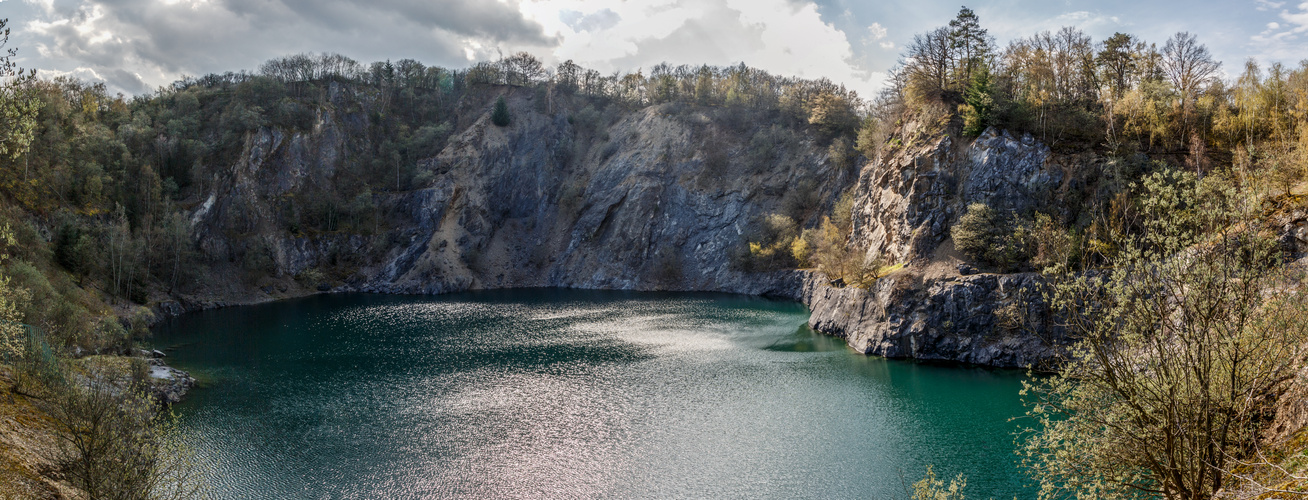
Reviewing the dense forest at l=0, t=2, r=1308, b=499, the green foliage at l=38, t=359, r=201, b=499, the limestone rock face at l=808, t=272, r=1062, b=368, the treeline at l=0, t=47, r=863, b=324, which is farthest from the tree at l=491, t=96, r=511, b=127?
the green foliage at l=38, t=359, r=201, b=499

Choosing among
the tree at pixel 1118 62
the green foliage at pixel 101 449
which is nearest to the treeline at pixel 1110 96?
the tree at pixel 1118 62

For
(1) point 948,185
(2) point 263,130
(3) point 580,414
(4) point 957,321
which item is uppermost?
(2) point 263,130

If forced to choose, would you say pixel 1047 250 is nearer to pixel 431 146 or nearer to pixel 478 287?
pixel 478 287

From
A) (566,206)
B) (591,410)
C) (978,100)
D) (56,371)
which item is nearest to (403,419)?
(591,410)

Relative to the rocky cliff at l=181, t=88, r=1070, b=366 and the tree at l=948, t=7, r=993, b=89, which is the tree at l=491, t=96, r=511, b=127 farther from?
the tree at l=948, t=7, r=993, b=89

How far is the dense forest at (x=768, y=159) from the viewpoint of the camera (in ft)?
39.0

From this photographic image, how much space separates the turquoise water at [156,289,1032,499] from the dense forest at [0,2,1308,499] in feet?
13.0

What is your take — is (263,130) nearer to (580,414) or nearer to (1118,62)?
(580,414)

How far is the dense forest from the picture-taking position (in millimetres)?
11883

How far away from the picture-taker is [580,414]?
99.1 feet

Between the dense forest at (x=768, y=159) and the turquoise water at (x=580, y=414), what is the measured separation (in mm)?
3953

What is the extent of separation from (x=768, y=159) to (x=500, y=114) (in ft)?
147

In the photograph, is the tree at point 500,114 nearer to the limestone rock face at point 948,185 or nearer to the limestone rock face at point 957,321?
the limestone rock face at point 948,185

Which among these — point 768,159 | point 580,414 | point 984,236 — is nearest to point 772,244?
point 768,159
